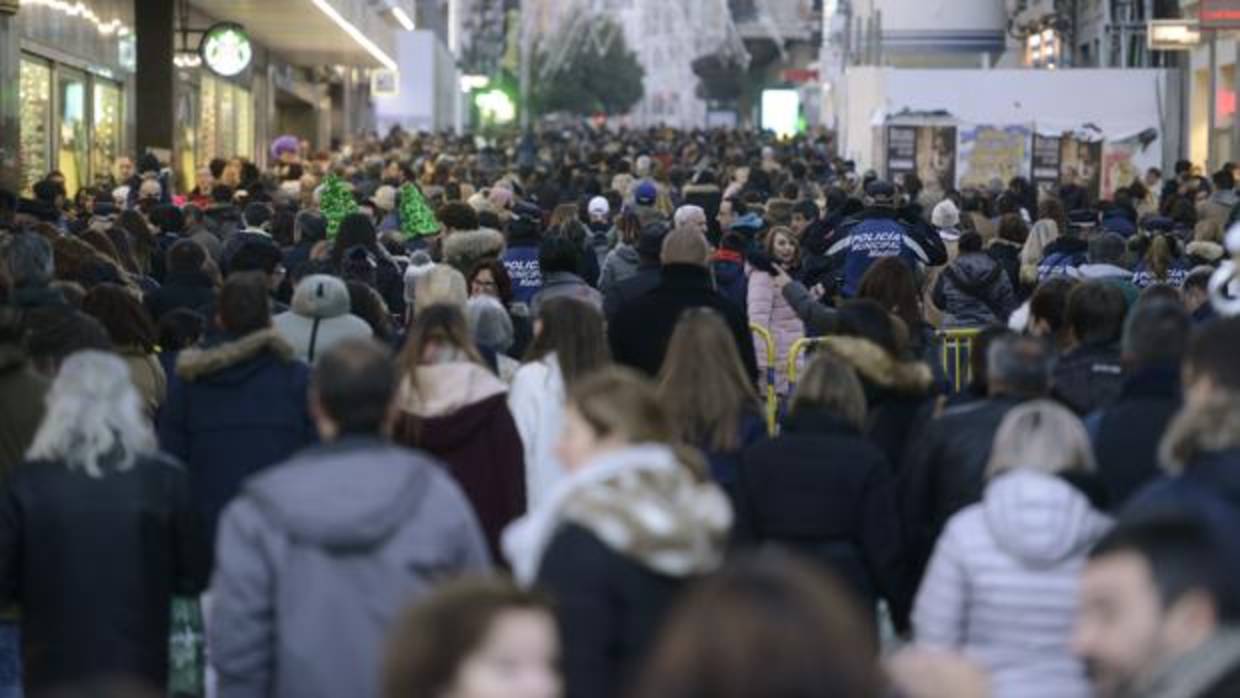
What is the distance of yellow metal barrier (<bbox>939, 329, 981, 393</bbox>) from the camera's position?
1611cm

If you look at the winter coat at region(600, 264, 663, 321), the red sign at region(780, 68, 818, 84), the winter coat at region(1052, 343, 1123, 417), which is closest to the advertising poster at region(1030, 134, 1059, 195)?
the winter coat at region(600, 264, 663, 321)

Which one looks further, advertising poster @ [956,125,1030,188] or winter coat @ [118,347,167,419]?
advertising poster @ [956,125,1030,188]

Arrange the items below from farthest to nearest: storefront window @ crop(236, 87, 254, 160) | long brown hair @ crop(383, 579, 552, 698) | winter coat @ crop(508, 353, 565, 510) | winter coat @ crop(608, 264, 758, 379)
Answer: storefront window @ crop(236, 87, 254, 160), winter coat @ crop(608, 264, 758, 379), winter coat @ crop(508, 353, 565, 510), long brown hair @ crop(383, 579, 552, 698)

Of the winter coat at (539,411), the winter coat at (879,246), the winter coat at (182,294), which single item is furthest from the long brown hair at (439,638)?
the winter coat at (879,246)

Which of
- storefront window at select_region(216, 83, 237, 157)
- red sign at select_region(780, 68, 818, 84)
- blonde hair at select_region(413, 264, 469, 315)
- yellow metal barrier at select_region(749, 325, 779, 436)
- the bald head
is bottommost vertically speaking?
yellow metal barrier at select_region(749, 325, 779, 436)

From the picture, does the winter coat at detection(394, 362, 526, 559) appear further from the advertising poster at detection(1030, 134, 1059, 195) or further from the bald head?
the advertising poster at detection(1030, 134, 1059, 195)

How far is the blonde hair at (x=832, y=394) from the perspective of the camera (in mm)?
8477

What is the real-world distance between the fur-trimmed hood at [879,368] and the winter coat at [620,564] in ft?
13.1

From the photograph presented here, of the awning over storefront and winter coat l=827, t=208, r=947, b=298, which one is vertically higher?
the awning over storefront

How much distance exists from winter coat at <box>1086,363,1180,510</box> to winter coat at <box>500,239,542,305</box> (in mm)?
8360

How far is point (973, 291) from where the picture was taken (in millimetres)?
16766

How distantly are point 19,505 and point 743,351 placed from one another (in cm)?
465

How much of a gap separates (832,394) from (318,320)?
3208 millimetres

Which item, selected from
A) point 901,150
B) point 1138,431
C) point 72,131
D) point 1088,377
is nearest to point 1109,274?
point 1088,377
